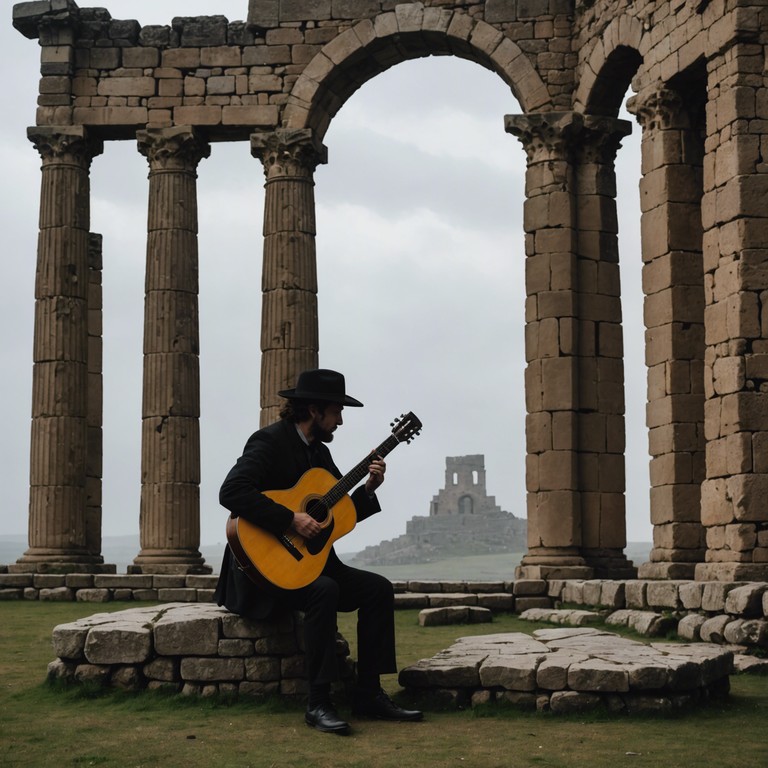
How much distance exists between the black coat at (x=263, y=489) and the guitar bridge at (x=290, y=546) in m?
0.06

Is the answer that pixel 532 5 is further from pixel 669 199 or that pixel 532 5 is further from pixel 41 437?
pixel 41 437

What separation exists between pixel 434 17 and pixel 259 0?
10.7 ft

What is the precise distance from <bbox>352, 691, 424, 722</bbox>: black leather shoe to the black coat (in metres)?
0.94

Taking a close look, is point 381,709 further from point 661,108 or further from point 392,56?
point 392,56

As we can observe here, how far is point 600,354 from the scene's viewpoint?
23.5 m

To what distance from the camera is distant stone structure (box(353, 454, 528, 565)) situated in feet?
305

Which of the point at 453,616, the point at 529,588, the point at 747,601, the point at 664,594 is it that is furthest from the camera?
the point at 529,588

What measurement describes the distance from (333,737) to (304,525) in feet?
4.78

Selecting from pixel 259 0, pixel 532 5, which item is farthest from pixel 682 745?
pixel 259 0

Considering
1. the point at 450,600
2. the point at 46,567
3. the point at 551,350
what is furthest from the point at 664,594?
the point at 46,567

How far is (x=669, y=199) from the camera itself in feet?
67.3

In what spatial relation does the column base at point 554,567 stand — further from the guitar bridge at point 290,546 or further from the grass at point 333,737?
the guitar bridge at point 290,546

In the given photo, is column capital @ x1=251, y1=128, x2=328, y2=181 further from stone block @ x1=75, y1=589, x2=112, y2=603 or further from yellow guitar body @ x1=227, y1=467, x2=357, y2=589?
yellow guitar body @ x1=227, y1=467, x2=357, y2=589

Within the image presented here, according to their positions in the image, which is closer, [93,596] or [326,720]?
[326,720]
